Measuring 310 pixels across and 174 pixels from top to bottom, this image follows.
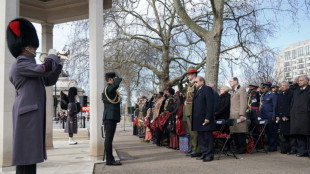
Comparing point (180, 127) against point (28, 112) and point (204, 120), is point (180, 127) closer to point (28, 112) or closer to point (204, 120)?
point (204, 120)

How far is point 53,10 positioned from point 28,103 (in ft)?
27.7

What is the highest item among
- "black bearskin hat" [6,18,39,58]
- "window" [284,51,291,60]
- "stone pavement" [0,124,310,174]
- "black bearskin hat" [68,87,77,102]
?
"window" [284,51,291,60]

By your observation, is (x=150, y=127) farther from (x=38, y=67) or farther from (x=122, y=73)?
(x=122, y=73)

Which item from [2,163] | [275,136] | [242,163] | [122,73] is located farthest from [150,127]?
[122,73]

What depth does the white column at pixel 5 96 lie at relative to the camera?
6.84m

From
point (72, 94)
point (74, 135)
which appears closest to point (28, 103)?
point (72, 94)

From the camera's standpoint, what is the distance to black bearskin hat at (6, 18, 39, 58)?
3.89 m

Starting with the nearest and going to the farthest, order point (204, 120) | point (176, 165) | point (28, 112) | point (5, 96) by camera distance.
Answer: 1. point (28, 112)
2. point (5, 96)
3. point (176, 165)
4. point (204, 120)

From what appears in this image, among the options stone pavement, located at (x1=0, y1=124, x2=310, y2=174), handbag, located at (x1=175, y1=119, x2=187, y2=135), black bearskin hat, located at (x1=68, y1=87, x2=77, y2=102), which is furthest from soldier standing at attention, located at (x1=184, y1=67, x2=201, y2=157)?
black bearskin hat, located at (x1=68, y1=87, x2=77, y2=102)

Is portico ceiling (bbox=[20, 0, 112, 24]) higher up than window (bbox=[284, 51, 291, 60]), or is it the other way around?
window (bbox=[284, 51, 291, 60])

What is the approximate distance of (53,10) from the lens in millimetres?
11422

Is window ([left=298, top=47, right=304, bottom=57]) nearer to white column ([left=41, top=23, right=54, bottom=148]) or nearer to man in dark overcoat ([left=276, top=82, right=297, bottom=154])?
man in dark overcoat ([left=276, top=82, right=297, bottom=154])

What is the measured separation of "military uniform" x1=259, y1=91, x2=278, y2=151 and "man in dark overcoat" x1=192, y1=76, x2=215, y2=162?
9.21 ft

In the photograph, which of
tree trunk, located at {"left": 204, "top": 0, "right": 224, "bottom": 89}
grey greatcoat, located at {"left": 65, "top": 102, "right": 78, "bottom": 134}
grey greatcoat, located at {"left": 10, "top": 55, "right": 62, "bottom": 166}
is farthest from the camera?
grey greatcoat, located at {"left": 65, "top": 102, "right": 78, "bottom": 134}
